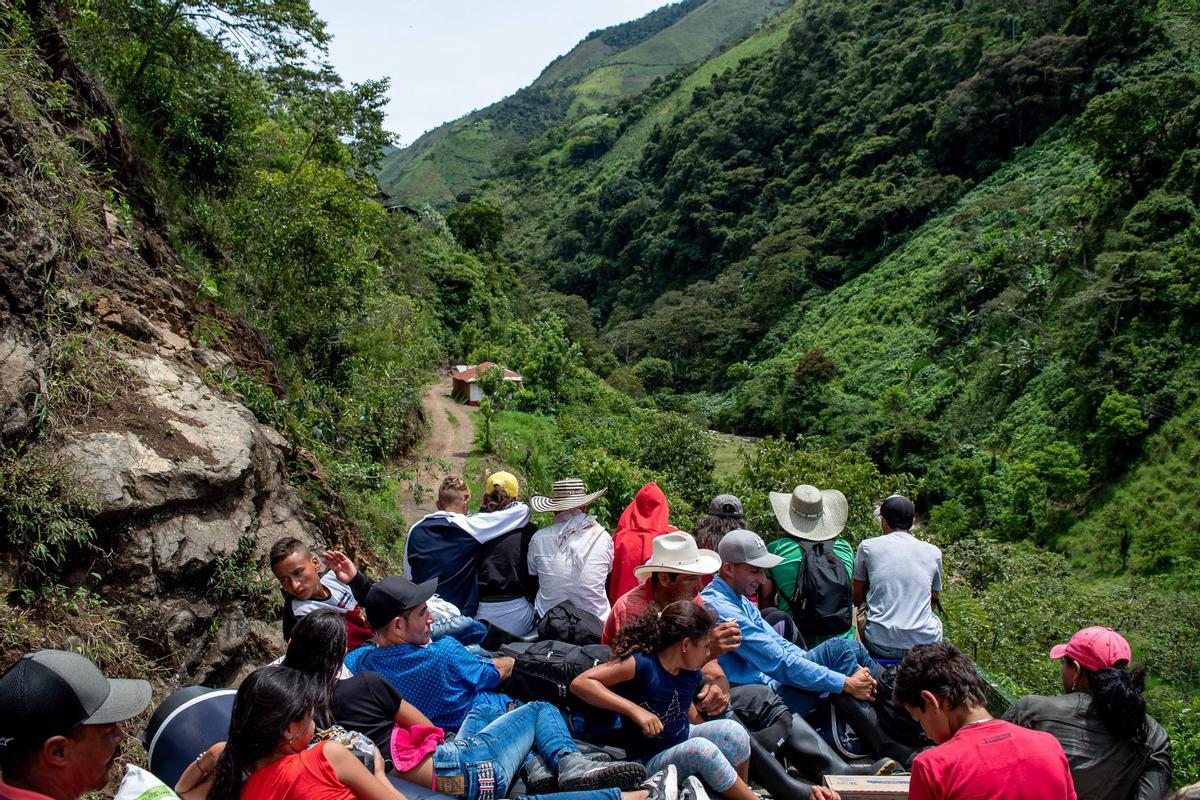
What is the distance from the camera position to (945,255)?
131 feet

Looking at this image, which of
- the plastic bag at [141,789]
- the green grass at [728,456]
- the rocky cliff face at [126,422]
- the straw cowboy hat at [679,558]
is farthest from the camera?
the green grass at [728,456]

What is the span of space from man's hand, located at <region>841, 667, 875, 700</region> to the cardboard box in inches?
16.8

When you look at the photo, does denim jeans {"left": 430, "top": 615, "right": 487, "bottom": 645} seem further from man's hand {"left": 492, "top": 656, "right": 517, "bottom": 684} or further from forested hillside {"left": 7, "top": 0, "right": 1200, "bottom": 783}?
forested hillside {"left": 7, "top": 0, "right": 1200, "bottom": 783}

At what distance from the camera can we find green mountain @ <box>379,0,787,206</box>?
123 metres

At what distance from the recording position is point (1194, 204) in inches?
941

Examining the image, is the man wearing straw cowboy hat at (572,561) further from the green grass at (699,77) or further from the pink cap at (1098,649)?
the green grass at (699,77)

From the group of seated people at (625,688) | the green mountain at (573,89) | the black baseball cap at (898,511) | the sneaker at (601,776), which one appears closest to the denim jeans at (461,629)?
the group of seated people at (625,688)

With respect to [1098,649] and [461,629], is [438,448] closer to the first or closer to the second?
[461,629]

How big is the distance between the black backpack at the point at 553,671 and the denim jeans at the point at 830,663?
44.4 inches

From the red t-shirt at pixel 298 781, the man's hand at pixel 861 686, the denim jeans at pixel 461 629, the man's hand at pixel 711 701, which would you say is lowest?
the man's hand at pixel 861 686

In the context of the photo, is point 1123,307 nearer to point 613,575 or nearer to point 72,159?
point 613,575

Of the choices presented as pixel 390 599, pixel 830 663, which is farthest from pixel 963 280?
pixel 390 599

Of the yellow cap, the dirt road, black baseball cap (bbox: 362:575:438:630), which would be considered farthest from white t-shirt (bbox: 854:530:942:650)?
the dirt road

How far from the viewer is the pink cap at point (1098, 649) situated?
2.94 m
